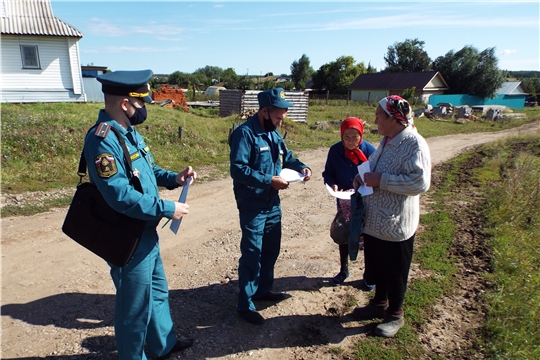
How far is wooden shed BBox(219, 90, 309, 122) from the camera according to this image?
18094 millimetres

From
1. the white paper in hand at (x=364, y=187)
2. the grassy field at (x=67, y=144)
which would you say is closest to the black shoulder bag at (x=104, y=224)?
the white paper in hand at (x=364, y=187)

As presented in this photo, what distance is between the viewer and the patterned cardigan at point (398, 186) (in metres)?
2.91

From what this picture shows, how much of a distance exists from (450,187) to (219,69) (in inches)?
4100

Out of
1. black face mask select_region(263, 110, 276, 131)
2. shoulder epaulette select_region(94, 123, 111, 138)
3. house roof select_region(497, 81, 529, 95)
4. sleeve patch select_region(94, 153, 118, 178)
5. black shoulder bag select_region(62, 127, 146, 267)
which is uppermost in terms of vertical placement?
house roof select_region(497, 81, 529, 95)

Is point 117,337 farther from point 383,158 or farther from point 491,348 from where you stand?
point 491,348

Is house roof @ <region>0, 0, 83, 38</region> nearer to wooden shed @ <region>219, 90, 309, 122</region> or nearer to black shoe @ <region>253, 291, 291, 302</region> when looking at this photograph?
wooden shed @ <region>219, 90, 309, 122</region>

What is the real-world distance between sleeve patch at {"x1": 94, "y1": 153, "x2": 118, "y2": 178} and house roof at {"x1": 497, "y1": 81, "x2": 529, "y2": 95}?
60.1 meters

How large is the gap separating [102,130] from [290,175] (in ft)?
5.71

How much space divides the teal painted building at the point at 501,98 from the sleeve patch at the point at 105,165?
1665 inches

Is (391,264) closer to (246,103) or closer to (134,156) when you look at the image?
(134,156)

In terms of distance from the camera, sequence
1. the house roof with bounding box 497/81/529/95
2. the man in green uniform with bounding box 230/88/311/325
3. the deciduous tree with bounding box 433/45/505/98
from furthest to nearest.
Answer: the house roof with bounding box 497/81/529/95 → the deciduous tree with bounding box 433/45/505/98 → the man in green uniform with bounding box 230/88/311/325

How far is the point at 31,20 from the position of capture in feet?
57.7

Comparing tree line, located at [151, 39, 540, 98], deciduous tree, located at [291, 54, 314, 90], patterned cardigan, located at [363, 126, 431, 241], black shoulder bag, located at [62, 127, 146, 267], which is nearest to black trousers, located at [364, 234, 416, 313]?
patterned cardigan, located at [363, 126, 431, 241]

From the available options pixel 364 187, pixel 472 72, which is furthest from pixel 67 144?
pixel 472 72
